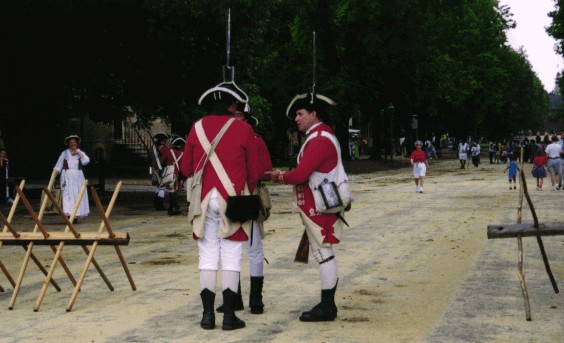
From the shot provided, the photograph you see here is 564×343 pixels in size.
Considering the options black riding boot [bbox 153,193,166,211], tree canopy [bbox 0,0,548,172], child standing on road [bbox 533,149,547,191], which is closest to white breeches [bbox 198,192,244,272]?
black riding boot [bbox 153,193,166,211]

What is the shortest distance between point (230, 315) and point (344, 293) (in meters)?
2.13

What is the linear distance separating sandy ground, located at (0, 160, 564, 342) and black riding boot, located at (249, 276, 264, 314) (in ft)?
0.32

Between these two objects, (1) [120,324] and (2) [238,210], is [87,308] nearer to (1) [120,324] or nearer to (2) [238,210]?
(1) [120,324]

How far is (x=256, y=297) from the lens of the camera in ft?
27.7

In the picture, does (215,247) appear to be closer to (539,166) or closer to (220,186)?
(220,186)

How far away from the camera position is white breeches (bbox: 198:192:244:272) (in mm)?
7816

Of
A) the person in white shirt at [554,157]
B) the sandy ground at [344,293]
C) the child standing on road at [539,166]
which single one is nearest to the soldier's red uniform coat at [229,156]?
the sandy ground at [344,293]

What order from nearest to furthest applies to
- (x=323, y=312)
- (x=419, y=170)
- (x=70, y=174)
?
(x=323, y=312), (x=70, y=174), (x=419, y=170)

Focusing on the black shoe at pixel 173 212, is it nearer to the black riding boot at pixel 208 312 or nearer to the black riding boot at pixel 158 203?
the black riding boot at pixel 158 203

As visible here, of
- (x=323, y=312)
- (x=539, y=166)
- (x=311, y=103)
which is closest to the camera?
(x=323, y=312)

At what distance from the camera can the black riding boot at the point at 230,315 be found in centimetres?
765

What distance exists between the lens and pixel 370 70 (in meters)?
52.1

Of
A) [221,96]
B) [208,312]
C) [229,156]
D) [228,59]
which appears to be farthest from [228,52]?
[208,312]

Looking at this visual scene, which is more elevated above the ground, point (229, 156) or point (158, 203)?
point (229, 156)
